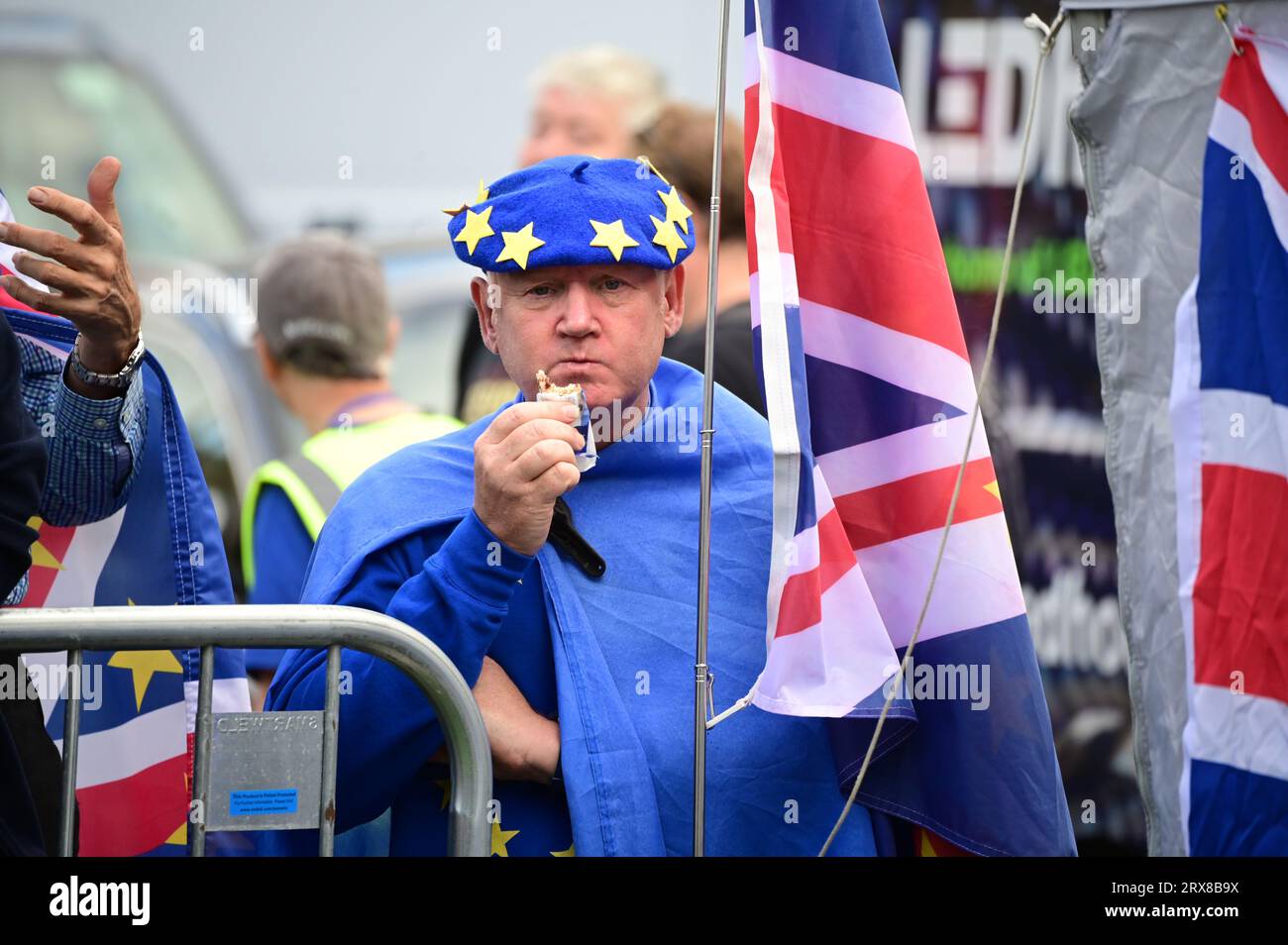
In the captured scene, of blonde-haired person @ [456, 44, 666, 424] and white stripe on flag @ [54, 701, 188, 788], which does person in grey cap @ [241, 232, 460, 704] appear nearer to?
blonde-haired person @ [456, 44, 666, 424]

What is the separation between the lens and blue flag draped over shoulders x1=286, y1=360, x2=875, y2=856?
2697mm

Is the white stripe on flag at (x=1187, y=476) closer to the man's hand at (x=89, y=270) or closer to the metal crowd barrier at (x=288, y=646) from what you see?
the metal crowd barrier at (x=288, y=646)

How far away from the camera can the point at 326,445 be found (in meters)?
4.32

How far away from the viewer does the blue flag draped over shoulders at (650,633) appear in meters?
2.70

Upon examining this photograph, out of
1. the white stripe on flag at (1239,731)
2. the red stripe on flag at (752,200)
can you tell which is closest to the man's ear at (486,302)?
the red stripe on flag at (752,200)

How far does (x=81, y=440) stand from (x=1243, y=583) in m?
2.01

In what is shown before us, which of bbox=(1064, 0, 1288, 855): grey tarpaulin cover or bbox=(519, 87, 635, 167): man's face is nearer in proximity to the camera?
bbox=(1064, 0, 1288, 855): grey tarpaulin cover

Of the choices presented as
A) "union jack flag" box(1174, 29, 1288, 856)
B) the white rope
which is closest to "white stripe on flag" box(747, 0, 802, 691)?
the white rope

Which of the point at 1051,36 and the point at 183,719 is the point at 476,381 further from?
the point at 1051,36

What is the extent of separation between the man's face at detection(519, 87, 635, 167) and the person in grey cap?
69 centimetres

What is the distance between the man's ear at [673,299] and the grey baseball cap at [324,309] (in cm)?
171

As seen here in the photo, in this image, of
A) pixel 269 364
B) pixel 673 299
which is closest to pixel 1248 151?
pixel 673 299
